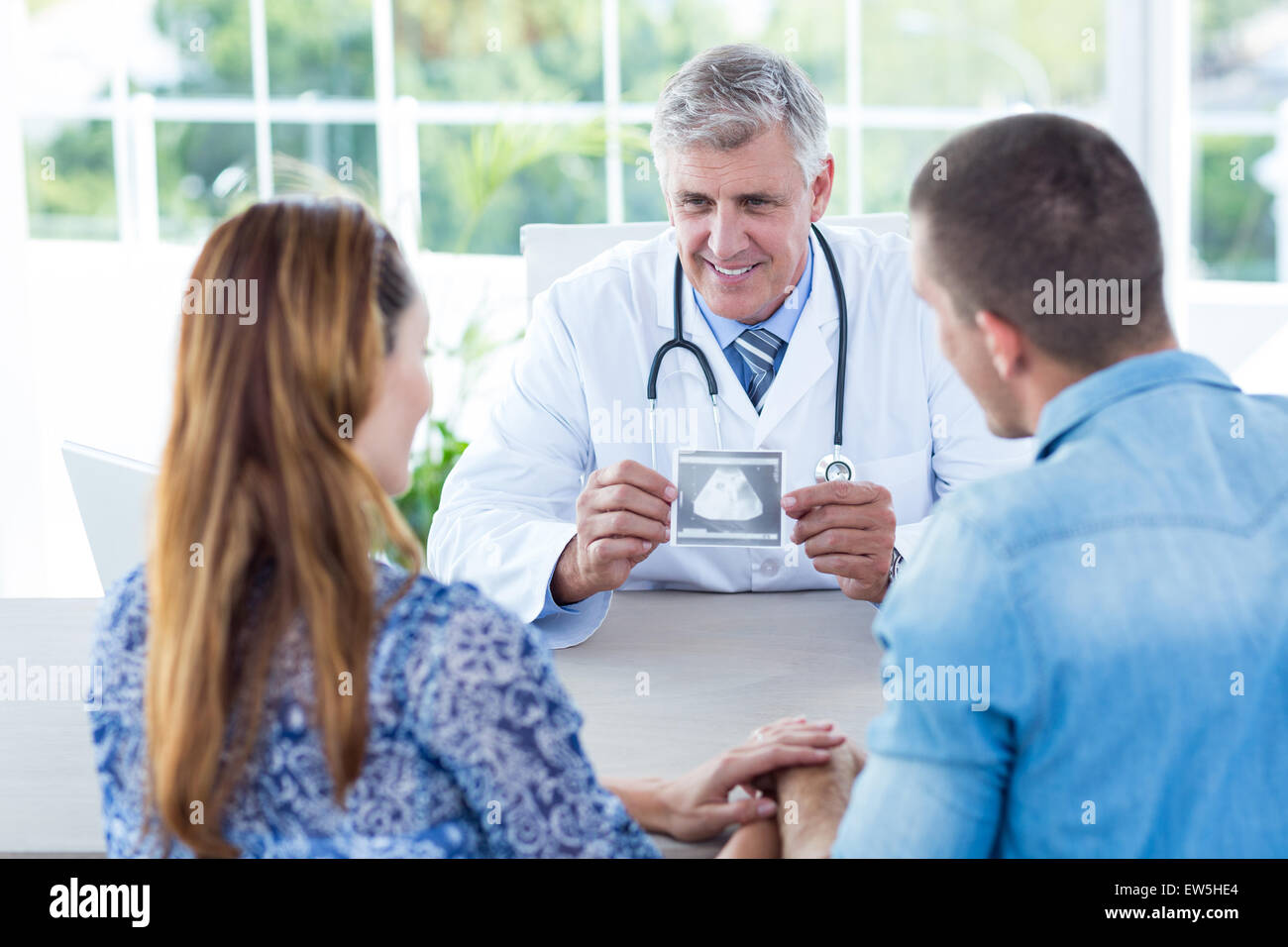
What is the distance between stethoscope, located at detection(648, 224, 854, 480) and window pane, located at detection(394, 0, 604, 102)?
5510mm

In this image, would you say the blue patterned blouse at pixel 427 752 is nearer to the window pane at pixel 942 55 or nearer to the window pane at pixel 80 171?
the window pane at pixel 80 171

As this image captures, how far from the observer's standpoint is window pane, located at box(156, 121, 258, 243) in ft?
19.0

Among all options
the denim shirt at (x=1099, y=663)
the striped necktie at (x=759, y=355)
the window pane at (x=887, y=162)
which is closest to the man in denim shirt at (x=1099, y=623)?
the denim shirt at (x=1099, y=663)

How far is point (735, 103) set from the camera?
6.37 ft

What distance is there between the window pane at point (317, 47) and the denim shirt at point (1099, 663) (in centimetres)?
631

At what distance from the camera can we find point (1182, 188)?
4031 mm

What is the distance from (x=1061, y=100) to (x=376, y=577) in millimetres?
10907

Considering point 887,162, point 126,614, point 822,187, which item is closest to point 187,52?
point 887,162

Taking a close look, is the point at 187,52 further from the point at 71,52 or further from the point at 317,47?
the point at 317,47

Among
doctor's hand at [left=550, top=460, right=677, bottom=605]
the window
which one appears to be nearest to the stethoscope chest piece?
doctor's hand at [left=550, top=460, right=677, bottom=605]

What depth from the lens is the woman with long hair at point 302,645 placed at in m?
0.97

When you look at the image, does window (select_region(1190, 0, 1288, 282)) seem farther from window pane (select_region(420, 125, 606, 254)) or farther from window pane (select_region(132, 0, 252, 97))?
window pane (select_region(132, 0, 252, 97))

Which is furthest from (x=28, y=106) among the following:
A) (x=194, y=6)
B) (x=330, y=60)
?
(x=330, y=60)
